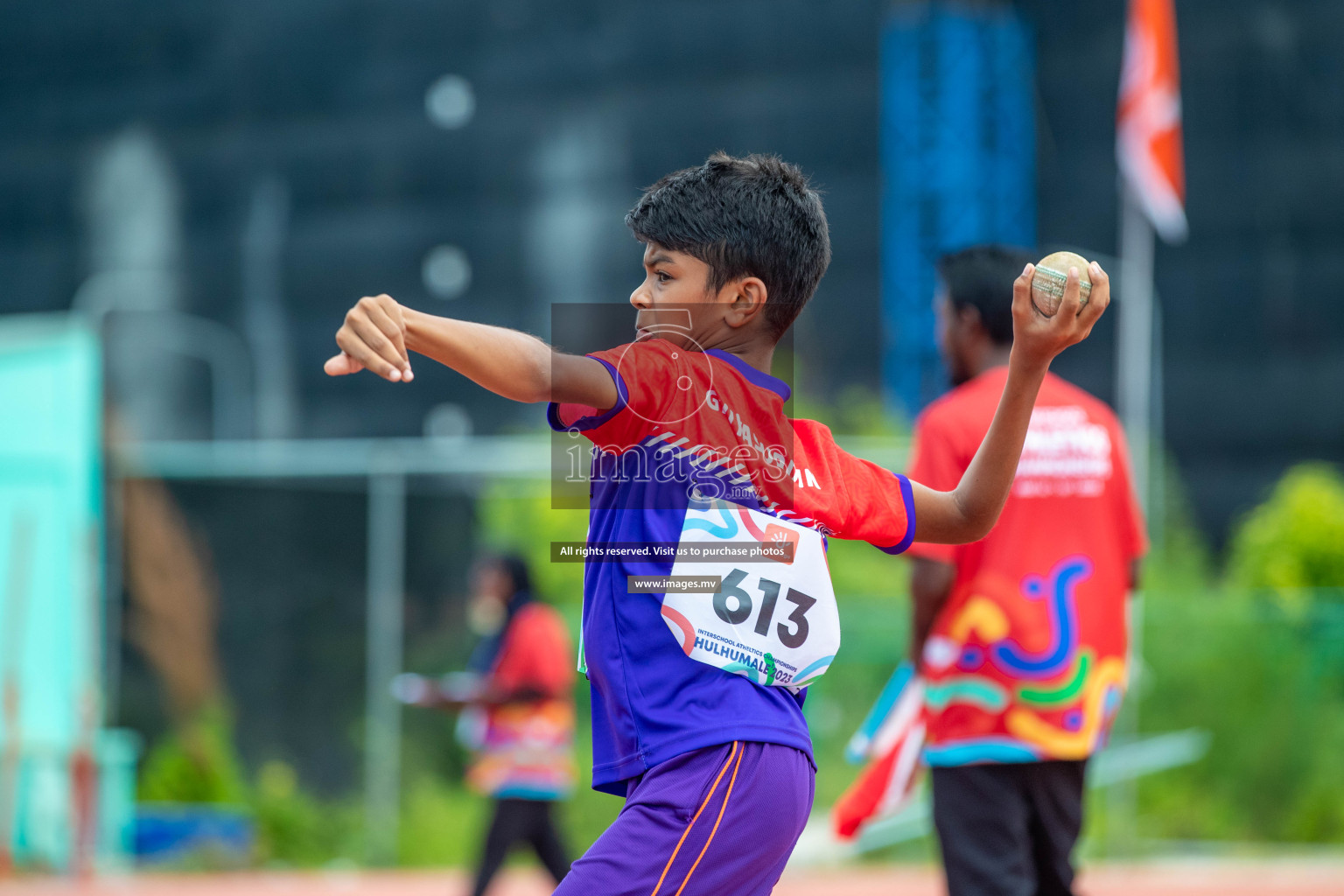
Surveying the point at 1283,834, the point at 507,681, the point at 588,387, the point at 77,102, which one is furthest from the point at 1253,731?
the point at 77,102

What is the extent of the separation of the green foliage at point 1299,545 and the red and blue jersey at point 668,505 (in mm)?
12518

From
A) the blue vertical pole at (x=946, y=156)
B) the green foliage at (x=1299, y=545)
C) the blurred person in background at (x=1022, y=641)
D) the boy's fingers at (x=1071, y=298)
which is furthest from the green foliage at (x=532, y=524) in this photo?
the blue vertical pole at (x=946, y=156)

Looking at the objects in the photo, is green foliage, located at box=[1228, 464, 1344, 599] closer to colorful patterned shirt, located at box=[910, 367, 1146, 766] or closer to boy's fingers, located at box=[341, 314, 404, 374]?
colorful patterned shirt, located at box=[910, 367, 1146, 766]

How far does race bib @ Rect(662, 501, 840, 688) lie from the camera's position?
2.39m

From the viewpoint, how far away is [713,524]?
243cm

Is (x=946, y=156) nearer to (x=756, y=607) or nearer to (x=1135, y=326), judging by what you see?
(x=1135, y=326)

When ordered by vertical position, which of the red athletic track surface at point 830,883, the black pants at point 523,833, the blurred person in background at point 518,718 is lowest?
the red athletic track surface at point 830,883

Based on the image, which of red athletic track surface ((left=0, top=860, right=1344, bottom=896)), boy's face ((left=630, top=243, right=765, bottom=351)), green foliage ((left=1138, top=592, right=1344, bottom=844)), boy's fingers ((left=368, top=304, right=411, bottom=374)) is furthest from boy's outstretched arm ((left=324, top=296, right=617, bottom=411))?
green foliage ((left=1138, top=592, right=1344, bottom=844))

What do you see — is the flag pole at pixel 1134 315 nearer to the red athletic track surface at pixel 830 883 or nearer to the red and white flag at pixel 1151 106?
the red and white flag at pixel 1151 106

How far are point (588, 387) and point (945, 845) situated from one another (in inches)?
84.1

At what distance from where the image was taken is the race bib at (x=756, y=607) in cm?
239

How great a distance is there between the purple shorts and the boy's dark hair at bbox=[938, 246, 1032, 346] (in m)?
2.07

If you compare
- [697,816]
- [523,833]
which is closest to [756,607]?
[697,816]

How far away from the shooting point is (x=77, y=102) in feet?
87.2
